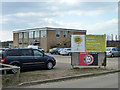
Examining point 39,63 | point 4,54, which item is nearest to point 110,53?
point 39,63

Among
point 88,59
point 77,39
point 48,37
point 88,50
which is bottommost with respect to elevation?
point 88,59

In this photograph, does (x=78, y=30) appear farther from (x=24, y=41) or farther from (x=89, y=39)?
(x=89, y=39)

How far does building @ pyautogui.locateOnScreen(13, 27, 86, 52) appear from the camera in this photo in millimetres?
57344

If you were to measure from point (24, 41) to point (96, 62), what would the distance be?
57.4 m

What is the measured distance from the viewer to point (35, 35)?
62656mm

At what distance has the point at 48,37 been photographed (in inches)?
2247

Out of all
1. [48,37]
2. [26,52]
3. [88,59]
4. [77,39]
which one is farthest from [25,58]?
[48,37]

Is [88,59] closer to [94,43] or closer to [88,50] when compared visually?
[88,50]

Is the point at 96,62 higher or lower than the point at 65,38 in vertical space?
lower

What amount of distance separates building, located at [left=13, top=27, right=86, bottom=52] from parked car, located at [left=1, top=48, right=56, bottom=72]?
4328 cm

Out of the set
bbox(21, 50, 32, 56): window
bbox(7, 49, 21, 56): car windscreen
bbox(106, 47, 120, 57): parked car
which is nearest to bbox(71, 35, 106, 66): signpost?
bbox(21, 50, 32, 56): window

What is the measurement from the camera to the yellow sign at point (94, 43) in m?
12.7

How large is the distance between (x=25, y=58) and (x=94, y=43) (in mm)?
4918

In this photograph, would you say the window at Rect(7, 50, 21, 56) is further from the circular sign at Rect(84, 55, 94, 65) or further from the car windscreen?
the circular sign at Rect(84, 55, 94, 65)
